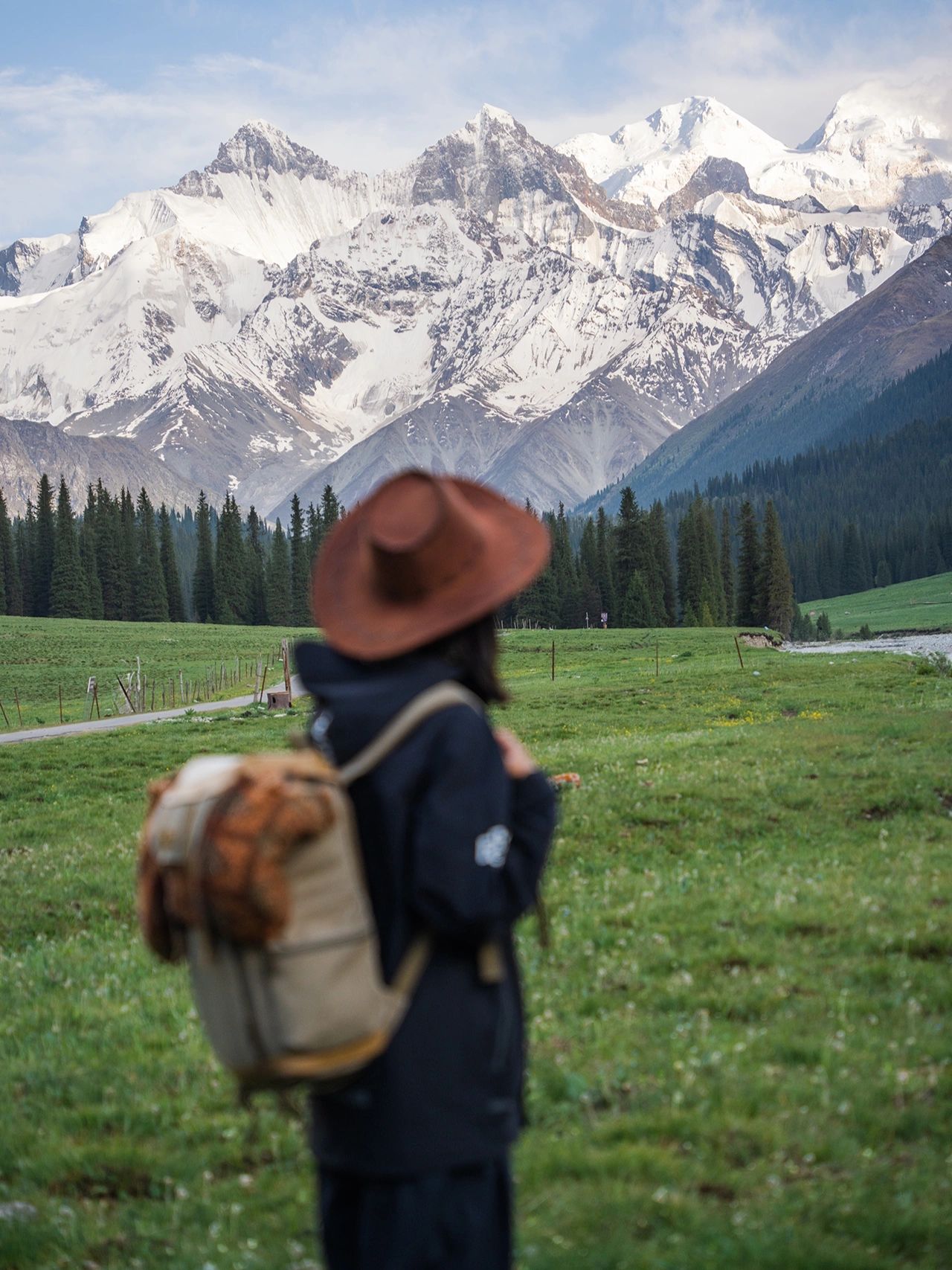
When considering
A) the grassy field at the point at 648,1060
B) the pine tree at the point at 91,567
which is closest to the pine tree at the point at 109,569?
the pine tree at the point at 91,567

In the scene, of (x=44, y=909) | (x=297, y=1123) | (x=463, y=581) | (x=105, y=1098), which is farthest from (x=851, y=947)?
(x=44, y=909)

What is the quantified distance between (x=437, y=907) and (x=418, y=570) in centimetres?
133

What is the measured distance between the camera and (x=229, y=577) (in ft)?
558

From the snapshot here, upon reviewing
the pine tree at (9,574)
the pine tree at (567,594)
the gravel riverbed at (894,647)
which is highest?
the pine tree at (9,574)

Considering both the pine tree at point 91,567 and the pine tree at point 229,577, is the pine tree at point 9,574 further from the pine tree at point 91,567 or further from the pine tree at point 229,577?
the pine tree at point 229,577

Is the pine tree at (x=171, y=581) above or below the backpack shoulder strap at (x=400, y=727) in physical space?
above

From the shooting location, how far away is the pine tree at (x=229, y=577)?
16862 cm

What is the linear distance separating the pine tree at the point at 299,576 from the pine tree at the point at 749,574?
63.8 m

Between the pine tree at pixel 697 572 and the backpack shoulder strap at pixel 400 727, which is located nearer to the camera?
the backpack shoulder strap at pixel 400 727

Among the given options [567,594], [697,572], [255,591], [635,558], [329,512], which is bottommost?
[567,594]

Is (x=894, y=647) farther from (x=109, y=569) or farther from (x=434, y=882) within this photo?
(x=109, y=569)

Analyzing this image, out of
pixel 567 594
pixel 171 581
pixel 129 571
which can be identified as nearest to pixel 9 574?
pixel 129 571

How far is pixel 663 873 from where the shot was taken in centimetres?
1401

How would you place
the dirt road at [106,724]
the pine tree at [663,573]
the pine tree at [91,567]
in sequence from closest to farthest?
the dirt road at [106,724]
the pine tree at [663,573]
the pine tree at [91,567]
